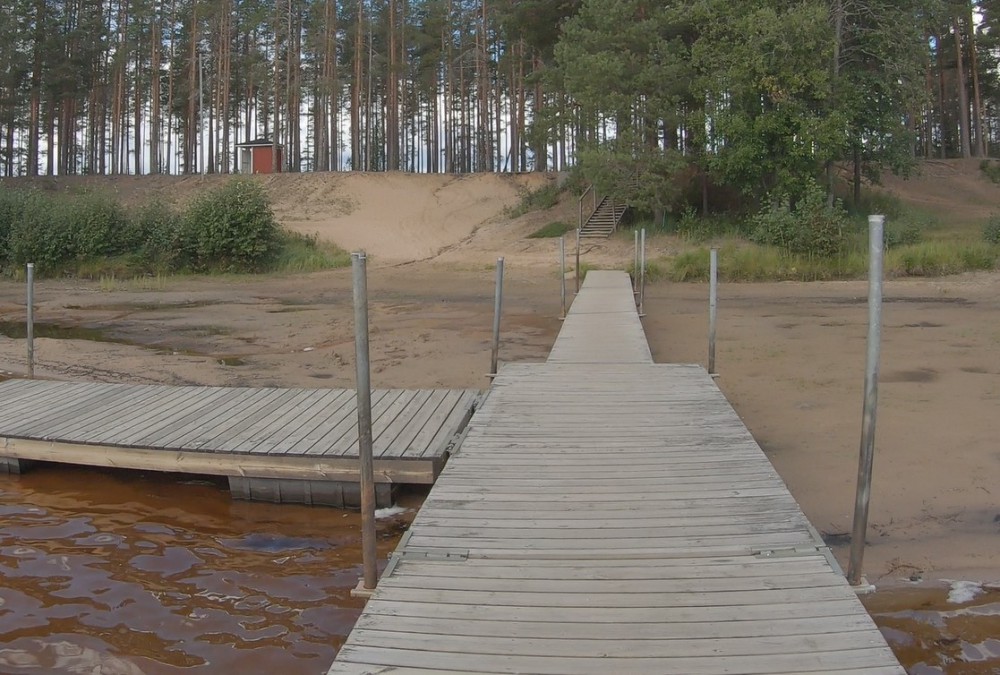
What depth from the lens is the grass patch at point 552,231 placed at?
30.1 metres

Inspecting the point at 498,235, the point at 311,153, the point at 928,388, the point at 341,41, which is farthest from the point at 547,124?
the point at 311,153

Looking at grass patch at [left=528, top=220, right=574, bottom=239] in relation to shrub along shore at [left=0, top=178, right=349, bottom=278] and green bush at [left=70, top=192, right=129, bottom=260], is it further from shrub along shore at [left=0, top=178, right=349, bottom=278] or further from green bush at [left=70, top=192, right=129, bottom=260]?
green bush at [left=70, top=192, right=129, bottom=260]

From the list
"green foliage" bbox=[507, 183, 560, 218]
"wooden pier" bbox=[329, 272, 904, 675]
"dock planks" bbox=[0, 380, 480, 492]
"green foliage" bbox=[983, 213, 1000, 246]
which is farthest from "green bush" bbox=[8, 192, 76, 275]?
"green foliage" bbox=[983, 213, 1000, 246]

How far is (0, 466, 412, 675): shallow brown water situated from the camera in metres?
4.48

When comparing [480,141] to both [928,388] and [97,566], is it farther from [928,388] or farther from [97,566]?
[97,566]

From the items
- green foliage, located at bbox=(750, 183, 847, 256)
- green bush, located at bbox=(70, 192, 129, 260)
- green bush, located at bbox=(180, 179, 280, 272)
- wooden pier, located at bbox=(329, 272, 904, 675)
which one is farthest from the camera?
green bush, located at bbox=(70, 192, 129, 260)

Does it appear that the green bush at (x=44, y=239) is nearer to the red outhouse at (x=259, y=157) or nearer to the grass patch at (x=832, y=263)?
the red outhouse at (x=259, y=157)

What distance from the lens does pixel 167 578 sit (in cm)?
543

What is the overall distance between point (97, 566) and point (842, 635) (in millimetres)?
4583

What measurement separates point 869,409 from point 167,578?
13.8 ft

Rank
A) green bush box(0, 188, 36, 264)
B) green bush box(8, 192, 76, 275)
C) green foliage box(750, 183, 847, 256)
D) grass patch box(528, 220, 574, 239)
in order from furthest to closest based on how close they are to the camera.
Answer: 1. grass patch box(528, 220, 574, 239)
2. green bush box(0, 188, 36, 264)
3. green bush box(8, 192, 76, 275)
4. green foliage box(750, 183, 847, 256)

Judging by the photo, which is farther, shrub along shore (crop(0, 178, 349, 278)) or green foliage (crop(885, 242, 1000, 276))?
shrub along shore (crop(0, 178, 349, 278))

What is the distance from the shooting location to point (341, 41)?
45062 mm

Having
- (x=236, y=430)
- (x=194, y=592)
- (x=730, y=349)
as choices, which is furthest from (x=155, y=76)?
(x=194, y=592)
